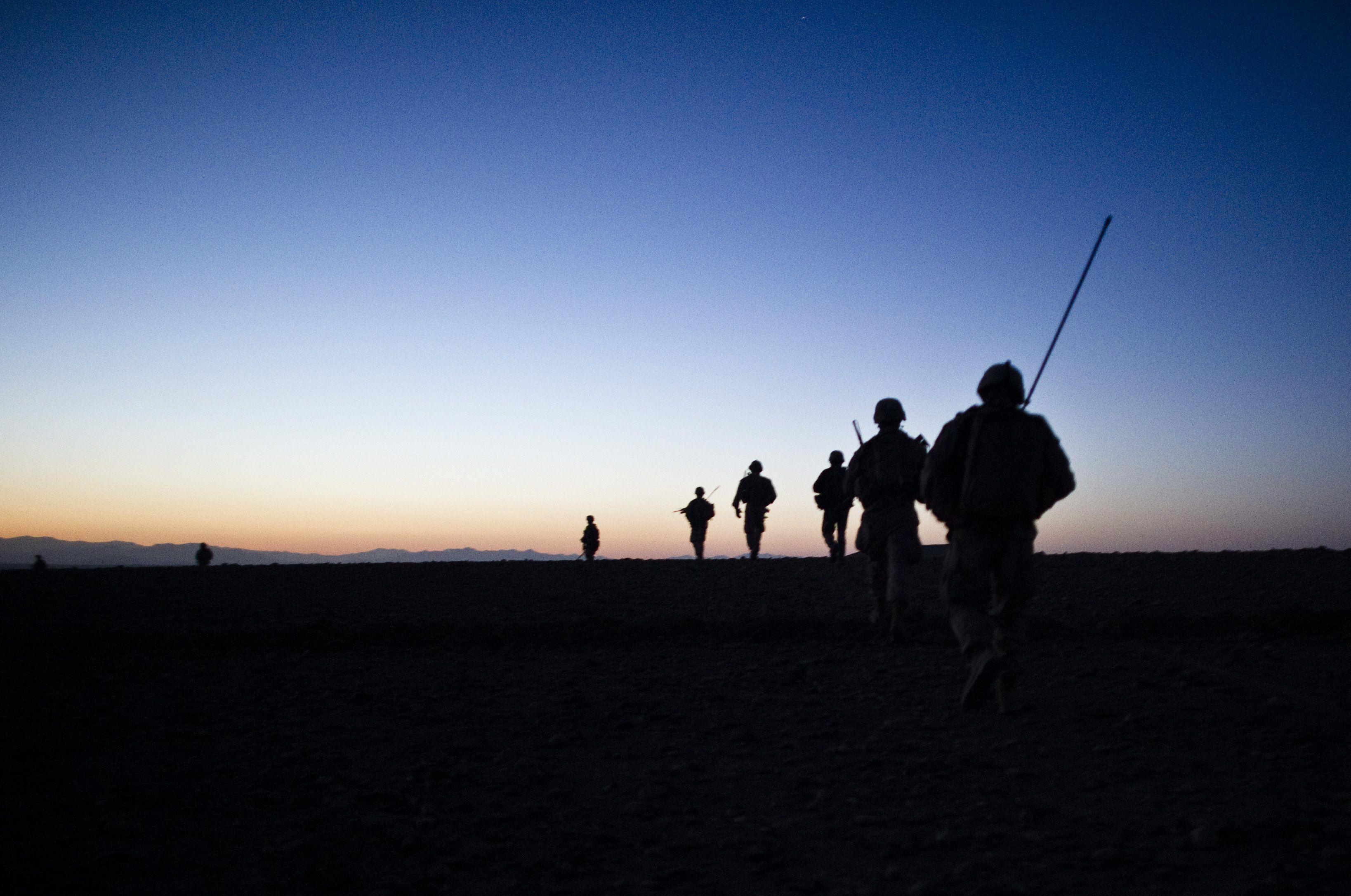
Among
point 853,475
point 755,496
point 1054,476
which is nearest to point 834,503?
point 755,496

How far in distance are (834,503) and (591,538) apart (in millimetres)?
10038

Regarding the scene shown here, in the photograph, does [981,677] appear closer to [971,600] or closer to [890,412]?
[971,600]

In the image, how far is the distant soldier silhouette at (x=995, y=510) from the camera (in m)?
5.32

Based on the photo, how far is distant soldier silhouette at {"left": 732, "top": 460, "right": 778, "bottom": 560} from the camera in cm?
1817

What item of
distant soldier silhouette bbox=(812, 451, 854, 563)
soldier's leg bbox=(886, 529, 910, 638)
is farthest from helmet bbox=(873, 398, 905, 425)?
distant soldier silhouette bbox=(812, 451, 854, 563)

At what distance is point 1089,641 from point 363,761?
6.15 metres

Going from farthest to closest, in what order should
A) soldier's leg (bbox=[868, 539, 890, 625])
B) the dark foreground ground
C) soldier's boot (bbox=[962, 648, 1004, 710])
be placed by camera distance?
soldier's leg (bbox=[868, 539, 890, 625])
soldier's boot (bbox=[962, 648, 1004, 710])
the dark foreground ground

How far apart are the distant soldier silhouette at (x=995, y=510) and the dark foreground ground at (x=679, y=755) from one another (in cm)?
43

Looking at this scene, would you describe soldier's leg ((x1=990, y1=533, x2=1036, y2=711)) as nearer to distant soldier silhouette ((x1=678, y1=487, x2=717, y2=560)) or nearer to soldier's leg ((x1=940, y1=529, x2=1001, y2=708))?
soldier's leg ((x1=940, y1=529, x2=1001, y2=708))

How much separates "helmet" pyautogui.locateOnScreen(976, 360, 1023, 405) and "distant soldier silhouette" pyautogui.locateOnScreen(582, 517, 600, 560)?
18212 mm

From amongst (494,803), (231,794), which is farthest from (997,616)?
(231,794)

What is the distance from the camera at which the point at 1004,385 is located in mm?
5582

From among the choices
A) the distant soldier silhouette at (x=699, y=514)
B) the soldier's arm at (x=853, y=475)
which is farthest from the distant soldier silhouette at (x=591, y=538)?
the soldier's arm at (x=853, y=475)

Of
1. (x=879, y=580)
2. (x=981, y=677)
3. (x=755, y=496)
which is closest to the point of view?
(x=981, y=677)
